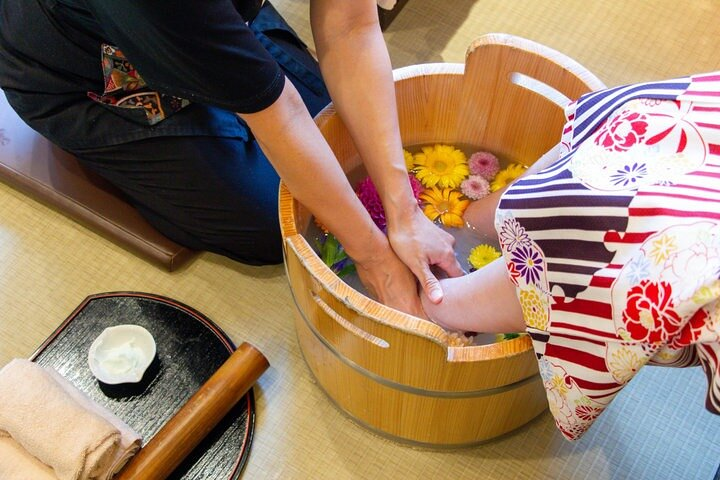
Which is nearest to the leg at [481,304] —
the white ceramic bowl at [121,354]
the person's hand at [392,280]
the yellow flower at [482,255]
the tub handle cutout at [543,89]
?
Answer: the person's hand at [392,280]

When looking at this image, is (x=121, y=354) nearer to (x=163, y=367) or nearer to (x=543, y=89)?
(x=163, y=367)

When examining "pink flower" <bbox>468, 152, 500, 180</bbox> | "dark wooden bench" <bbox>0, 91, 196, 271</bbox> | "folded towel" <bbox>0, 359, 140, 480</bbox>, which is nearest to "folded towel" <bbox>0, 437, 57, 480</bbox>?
"folded towel" <bbox>0, 359, 140, 480</bbox>

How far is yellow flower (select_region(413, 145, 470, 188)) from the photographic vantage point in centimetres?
162

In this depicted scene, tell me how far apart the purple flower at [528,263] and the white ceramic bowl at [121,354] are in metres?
0.80

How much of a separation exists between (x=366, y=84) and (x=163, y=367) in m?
0.72

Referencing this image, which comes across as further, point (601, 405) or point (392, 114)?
point (392, 114)

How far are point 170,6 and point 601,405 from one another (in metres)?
0.79

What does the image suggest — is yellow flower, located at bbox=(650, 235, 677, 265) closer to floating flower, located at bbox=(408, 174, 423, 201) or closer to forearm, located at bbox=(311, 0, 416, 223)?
forearm, located at bbox=(311, 0, 416, 223)

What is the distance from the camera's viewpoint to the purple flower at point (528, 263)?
1.05 meters

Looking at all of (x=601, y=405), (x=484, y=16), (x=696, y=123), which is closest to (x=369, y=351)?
(x=601, y=405)

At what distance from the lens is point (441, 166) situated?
5.38 ft

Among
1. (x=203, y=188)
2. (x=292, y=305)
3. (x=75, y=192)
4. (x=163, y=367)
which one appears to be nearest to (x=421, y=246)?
(x=292, y=305)

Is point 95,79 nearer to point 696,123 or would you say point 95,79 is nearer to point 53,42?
point 53,42

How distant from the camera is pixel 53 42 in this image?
55.2 inches
